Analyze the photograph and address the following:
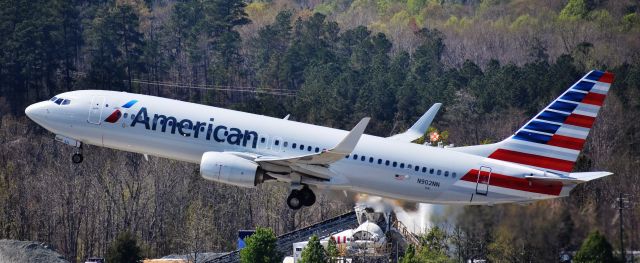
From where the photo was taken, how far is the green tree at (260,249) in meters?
92.8

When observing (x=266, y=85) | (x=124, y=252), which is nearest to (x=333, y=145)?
(x=124, y=252)

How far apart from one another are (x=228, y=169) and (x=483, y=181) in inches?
385

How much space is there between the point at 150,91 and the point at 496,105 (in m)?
34.4

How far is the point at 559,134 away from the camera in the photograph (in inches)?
2628

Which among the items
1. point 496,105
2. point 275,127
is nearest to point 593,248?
point 275,127

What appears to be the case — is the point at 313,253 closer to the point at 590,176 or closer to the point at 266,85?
the point at 590,176

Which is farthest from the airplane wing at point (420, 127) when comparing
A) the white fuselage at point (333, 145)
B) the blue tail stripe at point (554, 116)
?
the blue tail stripe at point (554, 116)

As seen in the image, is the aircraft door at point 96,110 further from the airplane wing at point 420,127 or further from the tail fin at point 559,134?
the tail fin at point 559,134

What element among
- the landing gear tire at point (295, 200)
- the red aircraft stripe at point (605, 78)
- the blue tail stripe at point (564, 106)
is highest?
the red aircraft stripe at point (605, 78)

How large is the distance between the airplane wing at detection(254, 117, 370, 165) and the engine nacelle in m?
0.48

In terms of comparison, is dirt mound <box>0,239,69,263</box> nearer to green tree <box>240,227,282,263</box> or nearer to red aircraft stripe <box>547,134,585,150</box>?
green tree <box>240,227,282,263</box>

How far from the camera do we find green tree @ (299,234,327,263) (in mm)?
→ 90188

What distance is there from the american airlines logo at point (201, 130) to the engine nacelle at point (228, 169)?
735mm

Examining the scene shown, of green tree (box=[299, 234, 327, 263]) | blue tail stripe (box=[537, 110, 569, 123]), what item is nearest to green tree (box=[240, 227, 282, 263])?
green tree (box=[299, 234, 327, 263])
